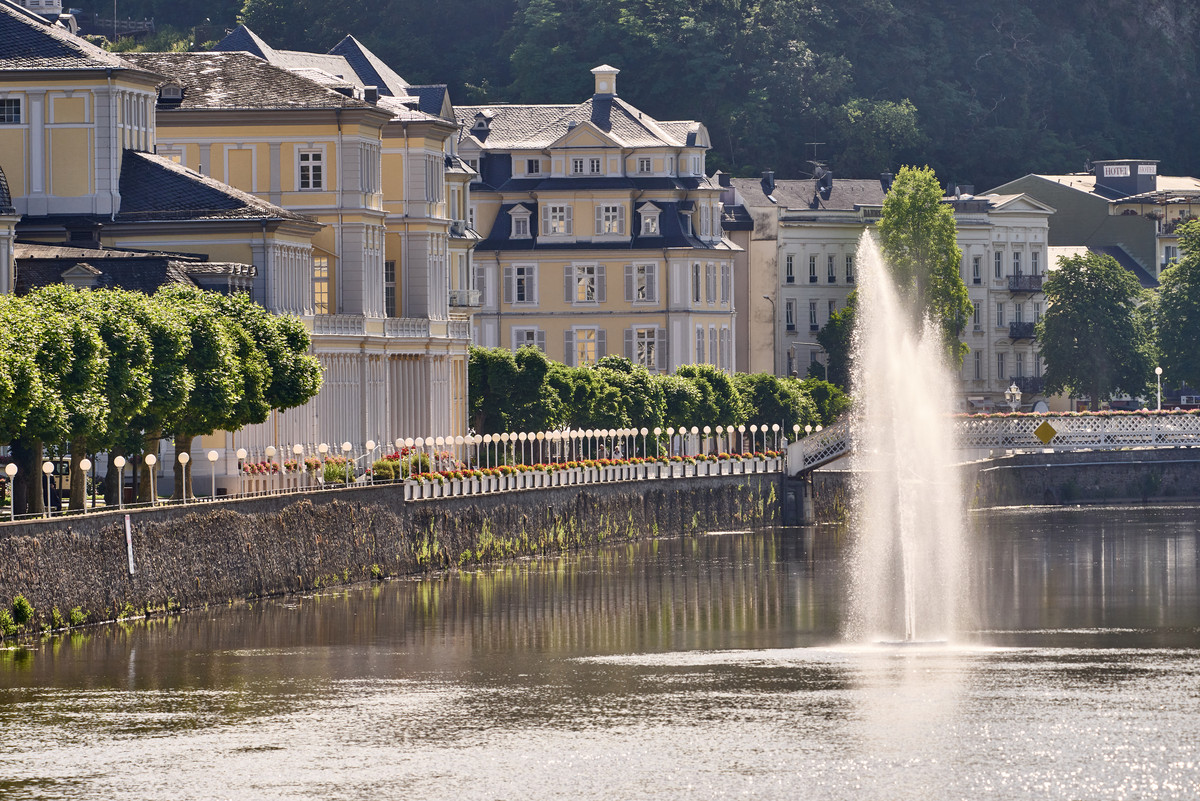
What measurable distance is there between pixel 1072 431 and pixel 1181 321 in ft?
102

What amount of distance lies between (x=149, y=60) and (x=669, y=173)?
5016cm

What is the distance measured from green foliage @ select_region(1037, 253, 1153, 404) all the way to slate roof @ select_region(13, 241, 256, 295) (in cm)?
9133

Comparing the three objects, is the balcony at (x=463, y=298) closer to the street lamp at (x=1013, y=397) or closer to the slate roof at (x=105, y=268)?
the slate roof at (x=105, y=268)

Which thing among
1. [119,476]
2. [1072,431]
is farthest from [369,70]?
[119,476]

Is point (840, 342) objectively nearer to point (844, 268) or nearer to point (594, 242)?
point (844, 268)

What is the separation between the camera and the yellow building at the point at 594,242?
164 metres

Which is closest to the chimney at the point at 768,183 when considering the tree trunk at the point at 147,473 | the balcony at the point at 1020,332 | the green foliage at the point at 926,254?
the green foliage at the point at 926,254

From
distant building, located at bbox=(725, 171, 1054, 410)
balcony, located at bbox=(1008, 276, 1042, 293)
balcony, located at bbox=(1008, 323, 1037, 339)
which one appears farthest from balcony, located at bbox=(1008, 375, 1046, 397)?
balcony, located at bbox=(1008, 276, 1042, 293)

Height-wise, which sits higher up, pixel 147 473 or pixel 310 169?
pixel 310 169

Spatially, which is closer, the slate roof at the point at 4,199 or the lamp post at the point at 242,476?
the slate roof at the point at 4,199

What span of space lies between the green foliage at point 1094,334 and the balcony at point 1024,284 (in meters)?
8.89

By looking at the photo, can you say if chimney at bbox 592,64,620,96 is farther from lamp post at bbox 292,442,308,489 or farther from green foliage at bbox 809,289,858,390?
Result: lamp post at bbox 292,442,308,489

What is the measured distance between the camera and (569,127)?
165 meters

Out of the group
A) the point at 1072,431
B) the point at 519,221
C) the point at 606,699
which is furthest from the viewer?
the point at 519,221
